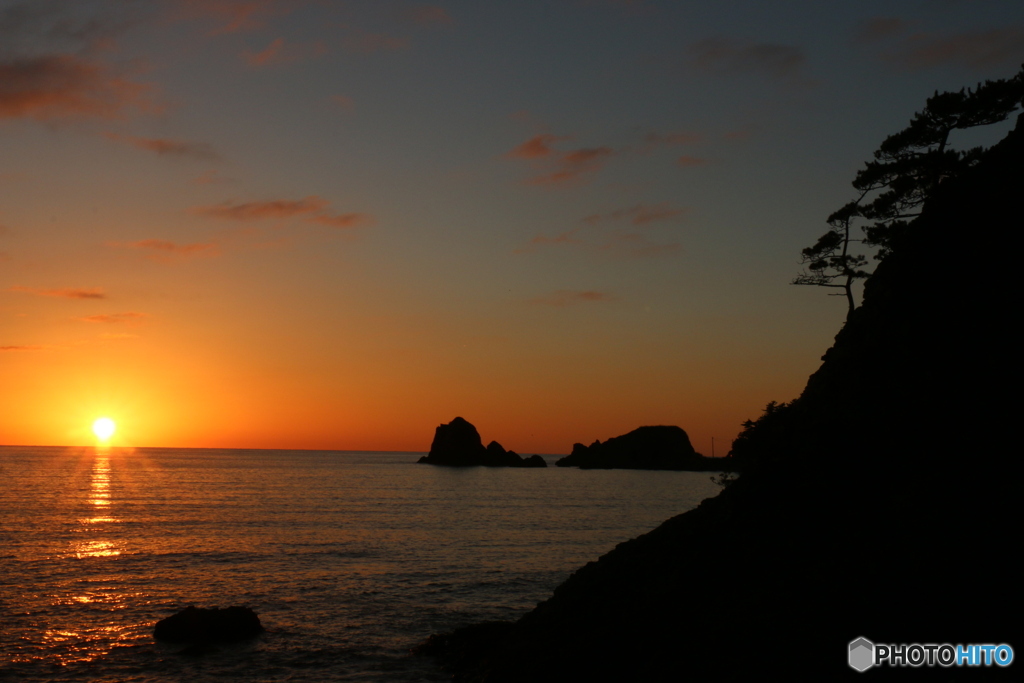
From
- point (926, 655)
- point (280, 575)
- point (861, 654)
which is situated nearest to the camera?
point (926, 655)

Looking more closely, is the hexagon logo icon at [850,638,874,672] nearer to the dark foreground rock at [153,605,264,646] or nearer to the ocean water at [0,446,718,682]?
the ocean water at [0,446,718,682]

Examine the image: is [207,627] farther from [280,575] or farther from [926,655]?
[926,655]

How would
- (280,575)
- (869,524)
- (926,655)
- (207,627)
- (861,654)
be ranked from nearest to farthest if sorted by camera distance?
(926,655)
(861,654)
(869,524)
(207,627)
(280,575)

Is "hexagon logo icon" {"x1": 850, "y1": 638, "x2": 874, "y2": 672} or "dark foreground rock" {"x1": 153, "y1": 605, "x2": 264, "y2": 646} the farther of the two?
"dark foreground rock" {"x1": 153, "y1": 605, "x2": 264, "y2": 646}

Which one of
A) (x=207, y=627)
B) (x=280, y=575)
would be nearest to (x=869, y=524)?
(x=207, y=627)

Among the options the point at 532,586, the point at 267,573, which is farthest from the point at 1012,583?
the point at 267,573

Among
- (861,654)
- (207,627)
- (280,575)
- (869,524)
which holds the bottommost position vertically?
(280,575)

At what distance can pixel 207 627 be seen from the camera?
2881 centimetres

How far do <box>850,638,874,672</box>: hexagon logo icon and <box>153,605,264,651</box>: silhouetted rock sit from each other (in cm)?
2444

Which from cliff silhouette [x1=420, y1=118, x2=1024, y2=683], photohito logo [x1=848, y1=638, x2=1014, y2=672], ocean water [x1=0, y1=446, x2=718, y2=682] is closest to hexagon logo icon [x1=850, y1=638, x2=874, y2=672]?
photohito logo [x1=848, y1=638, x2=1014, y2=672]

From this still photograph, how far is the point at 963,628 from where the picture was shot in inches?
589

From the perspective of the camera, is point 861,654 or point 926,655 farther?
point 861,654

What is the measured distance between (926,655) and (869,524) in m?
4.34

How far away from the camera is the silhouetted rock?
94.0ft
